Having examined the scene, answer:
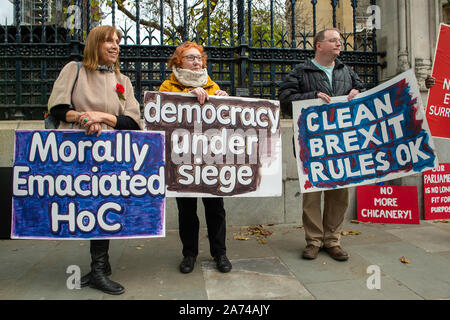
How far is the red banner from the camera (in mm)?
4832

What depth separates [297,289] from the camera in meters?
2.91

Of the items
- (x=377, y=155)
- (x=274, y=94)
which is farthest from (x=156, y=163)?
(x=274, y=94)

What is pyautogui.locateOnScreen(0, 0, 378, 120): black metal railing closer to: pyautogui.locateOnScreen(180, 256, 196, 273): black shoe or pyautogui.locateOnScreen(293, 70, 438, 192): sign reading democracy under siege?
pyautogui.locateOnScreen(293, 70, 438, 192): sign reading democracy under siege

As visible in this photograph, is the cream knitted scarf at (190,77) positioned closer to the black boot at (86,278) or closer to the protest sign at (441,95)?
the black boot at (86,278)

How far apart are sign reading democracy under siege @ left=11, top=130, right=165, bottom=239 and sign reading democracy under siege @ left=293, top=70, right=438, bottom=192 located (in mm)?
1817

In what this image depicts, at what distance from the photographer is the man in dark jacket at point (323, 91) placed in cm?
362

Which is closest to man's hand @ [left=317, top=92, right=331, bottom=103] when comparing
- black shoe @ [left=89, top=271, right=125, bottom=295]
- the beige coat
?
the beige coat

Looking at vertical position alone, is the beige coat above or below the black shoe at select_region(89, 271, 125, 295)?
above

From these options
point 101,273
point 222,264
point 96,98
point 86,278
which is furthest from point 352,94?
point 86,278

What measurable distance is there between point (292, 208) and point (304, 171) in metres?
1.61

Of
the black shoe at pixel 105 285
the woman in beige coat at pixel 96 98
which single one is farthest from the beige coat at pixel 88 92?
the black shoe at pixel 105 285

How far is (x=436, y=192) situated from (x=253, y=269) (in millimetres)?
3390

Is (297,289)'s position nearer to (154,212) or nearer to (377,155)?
(154,212)

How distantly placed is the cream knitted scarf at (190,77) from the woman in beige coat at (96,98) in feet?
1.74
